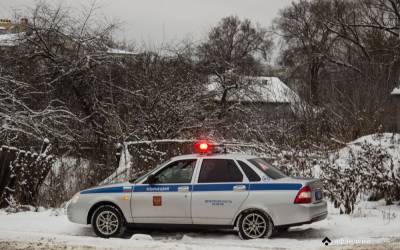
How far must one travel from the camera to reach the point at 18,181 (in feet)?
46.3

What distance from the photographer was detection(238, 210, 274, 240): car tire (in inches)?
364

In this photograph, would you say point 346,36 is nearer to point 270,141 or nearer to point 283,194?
point 270,141

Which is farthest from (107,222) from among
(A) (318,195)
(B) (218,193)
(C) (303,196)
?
(A) (318,195)

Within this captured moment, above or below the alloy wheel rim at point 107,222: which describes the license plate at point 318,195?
above

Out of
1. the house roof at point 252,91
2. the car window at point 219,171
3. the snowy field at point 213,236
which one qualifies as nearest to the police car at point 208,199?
the car window at point 219,171

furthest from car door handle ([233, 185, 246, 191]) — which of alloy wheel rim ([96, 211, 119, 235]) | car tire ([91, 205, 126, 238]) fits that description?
alloy wheel rim ([96, 211, 119, 235])

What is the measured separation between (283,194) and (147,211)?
97.1 inches

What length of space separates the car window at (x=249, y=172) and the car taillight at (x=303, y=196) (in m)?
0.76

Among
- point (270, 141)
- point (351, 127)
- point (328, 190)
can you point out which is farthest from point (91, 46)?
point (328, 190)

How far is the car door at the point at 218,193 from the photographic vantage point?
31.0 ft

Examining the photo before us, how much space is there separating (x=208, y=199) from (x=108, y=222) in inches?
78.0

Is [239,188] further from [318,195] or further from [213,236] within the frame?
[318,195]

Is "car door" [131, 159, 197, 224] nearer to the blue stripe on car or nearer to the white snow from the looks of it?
the blue stripe on car

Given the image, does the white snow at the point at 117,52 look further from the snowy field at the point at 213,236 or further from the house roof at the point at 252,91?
the snowy field at the point at 213,236
